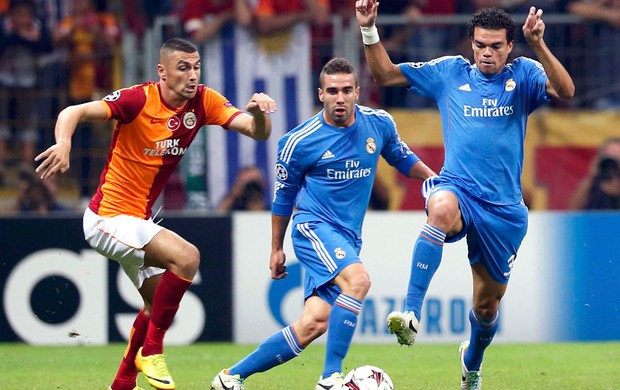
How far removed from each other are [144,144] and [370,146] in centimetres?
158

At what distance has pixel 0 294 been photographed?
12.9m

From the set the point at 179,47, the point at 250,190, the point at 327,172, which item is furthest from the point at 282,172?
the point at 250,190

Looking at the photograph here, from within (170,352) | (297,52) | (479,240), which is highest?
(297,52)

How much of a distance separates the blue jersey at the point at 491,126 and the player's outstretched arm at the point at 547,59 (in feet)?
0.75

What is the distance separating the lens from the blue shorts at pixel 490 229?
Answer: 8367 millimetres

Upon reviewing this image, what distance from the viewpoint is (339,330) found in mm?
8078

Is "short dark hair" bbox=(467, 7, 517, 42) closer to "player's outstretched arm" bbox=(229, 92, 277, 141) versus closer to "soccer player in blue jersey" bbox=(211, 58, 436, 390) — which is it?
"soccer player in blue jersey" bbox=(211, 58, 436, 390)

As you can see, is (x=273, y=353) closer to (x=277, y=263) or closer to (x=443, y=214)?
(x=277, y=263)

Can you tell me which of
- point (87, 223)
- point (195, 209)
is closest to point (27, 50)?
point (195, 209)

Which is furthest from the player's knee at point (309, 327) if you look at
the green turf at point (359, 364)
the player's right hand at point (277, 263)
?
the green turf at point (359, 364)

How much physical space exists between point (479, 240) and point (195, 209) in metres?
5.72

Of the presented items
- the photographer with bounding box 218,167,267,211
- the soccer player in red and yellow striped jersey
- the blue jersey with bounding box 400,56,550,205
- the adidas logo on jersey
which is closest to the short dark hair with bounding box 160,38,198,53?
the soccer player in red and yellow striped jersey

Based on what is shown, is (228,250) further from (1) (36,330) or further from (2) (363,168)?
(2) (363,168)

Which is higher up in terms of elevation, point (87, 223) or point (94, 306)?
point (87, 223)
